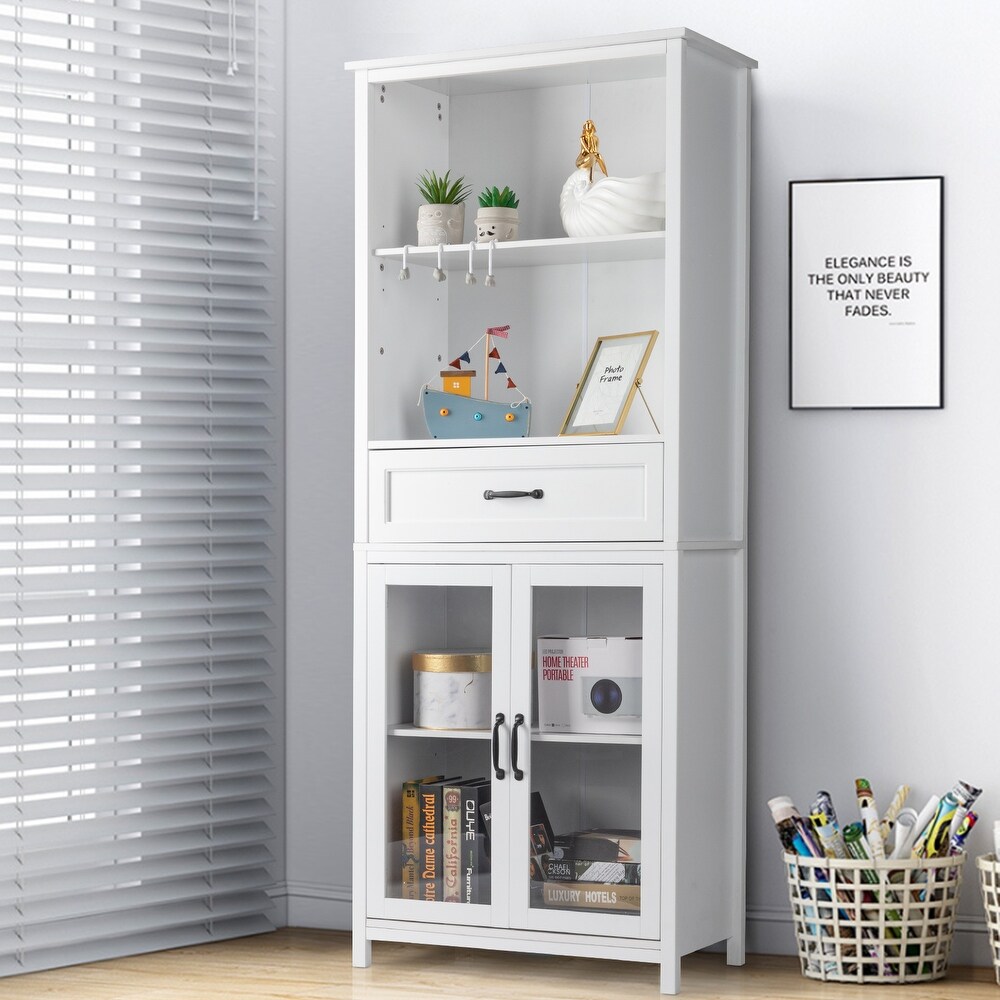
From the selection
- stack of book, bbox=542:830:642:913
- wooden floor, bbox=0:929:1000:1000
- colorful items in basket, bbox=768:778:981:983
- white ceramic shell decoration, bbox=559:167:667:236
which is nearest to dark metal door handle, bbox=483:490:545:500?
white ceramic shell decoration, bbox=559:167:667:236

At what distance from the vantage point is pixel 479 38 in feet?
11.1

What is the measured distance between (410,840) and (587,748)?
407mm

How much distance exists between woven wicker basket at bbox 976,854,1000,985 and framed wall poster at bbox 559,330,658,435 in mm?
1038

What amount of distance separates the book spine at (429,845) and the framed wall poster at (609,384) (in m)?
0.75

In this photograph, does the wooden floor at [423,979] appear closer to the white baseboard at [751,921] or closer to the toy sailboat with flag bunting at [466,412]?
the white baseboard at [751,921]

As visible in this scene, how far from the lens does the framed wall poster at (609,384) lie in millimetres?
2998

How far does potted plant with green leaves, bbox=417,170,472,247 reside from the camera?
304 centimetres

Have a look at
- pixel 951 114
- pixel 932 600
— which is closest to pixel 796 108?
pixel 951 114

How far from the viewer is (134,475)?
318 cm

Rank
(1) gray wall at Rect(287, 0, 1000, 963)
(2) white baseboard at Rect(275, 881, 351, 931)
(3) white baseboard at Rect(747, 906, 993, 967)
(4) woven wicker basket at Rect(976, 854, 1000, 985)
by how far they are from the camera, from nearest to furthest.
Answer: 1. (4) woven wicker basket at Rect(976, 854, 1000, 985)
2. (1) gray wall at Rect(287, 0, 1000, 963)
3. (3) white baseboard at Rect(747, 906, 993, 967)
4. (2) white baseboard at Rect(275, 881, 351, 931)

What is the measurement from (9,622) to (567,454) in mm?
1119

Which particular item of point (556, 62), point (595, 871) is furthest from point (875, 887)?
point (556, 62)

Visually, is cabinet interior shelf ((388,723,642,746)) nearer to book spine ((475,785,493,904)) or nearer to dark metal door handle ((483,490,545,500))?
book spine ((475,785,493,904))

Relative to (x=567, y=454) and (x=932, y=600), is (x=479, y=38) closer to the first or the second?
(x=567, y=454)
